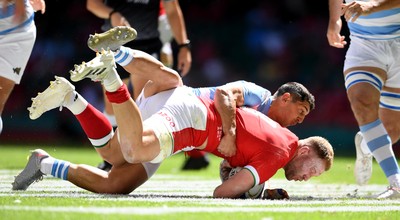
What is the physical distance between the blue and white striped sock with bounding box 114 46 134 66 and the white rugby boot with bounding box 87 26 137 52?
0.24ft

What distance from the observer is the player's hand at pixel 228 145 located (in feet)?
19.7

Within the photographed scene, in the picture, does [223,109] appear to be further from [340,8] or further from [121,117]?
[340,8]

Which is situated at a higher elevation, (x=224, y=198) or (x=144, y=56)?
(x=144, y=56)

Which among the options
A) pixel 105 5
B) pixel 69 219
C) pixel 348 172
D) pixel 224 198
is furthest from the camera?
pixel 348 172

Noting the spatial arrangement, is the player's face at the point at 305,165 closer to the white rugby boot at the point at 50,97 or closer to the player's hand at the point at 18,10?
the white rugby boot at the point at 50,97

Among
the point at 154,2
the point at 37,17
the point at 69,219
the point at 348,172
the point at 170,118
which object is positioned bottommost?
the point at 37,17

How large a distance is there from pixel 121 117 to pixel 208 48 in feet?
39.2

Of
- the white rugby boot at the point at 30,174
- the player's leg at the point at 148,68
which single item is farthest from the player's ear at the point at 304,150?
the white rugby boot at the point at 30,174

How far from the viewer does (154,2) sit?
10023 millimetres

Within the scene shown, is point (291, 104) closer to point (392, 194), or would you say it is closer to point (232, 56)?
point (392, 194)

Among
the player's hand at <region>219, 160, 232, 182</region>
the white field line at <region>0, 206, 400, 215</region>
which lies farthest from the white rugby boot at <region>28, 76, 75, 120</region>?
the white field line at <region>0, 206, 400, 215</region>

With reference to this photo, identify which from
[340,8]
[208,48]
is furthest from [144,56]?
[208,48]

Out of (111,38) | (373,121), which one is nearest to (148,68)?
(111,38)

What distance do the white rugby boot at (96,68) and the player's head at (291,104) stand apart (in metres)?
1.65
